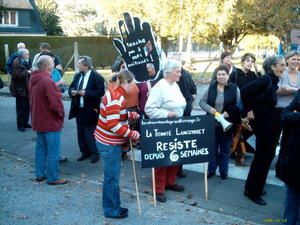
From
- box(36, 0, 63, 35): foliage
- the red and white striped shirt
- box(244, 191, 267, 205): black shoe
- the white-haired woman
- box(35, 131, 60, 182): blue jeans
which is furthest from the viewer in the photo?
box(36, 0, 63, 35): foliage

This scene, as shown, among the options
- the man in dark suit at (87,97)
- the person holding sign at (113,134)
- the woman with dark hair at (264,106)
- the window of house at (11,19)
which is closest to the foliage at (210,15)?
the man in dark suit at (87,97)

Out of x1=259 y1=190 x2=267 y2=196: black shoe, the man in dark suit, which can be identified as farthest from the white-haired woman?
the man in dark suit

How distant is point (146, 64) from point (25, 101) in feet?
14.0

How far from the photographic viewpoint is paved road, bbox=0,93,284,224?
4984 millimetres

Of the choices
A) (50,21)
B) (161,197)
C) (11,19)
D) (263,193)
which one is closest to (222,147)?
(263,193)

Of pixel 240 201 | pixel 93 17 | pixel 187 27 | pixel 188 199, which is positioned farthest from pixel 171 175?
pixel 93 17

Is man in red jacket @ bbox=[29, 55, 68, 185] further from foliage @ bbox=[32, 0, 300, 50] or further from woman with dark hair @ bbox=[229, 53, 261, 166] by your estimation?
foliage @ bbox=[32, 0, 300, 50]

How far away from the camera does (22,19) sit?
4362cm

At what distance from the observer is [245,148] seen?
7320mm

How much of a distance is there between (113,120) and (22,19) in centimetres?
4231

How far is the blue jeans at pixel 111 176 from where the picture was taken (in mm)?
4832

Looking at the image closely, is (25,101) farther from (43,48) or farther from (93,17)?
(93,17)

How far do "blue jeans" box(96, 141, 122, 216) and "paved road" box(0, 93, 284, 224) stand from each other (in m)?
0.17

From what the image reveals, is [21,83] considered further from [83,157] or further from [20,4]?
[20,4]
